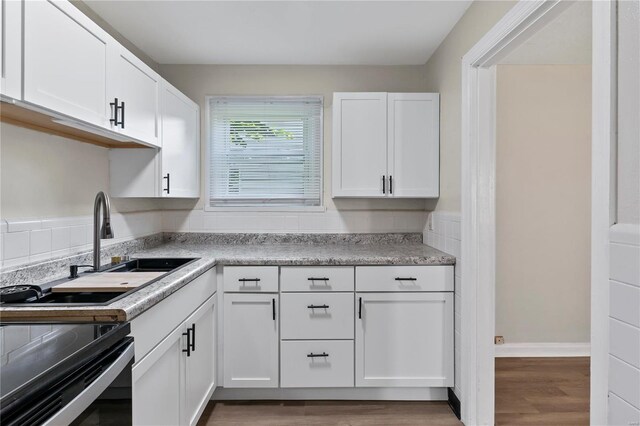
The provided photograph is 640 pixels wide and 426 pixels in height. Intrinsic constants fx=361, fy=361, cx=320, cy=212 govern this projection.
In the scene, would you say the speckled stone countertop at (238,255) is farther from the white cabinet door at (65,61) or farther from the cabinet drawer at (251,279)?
the white cabinet door at (65,61)

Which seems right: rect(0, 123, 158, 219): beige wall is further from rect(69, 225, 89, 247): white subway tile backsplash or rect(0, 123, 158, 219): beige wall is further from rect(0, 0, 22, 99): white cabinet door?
rect(0, 0, 22, 99): white cabinet door

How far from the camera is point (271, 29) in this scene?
93.2 inches

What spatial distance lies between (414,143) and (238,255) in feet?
4.90

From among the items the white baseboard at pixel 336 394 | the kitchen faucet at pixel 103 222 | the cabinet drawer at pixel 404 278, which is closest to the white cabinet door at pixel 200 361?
the white baseboard at pixel 336 394

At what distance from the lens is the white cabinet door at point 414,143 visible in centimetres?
265

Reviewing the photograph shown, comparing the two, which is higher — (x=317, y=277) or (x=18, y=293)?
(x=18, y=293)

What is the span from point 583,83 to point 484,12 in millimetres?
1781

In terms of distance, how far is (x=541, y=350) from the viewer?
3.00 metres

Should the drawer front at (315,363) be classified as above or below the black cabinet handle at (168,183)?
below

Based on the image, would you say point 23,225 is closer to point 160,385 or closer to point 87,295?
point 87,295

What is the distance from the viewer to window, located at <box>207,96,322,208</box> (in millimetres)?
3010

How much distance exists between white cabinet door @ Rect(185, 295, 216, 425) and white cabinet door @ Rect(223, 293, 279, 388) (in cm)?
10

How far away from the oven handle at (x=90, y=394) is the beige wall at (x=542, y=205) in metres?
2.82

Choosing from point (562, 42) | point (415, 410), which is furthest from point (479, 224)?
point (562, 42)
